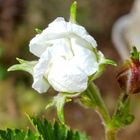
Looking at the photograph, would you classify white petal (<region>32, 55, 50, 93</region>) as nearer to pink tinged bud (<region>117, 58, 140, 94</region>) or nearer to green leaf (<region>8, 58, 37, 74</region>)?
green leaf (<region>8, 58, 37, 74</region>)

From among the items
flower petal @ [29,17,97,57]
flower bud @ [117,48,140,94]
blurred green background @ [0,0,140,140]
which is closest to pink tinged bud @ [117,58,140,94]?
flower bud @ [117,48,140,94]

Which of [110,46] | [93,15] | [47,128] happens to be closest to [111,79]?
[110,46]

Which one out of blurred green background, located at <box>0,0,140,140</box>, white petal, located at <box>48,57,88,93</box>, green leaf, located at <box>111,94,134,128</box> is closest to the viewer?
white petal, located at <box>48,57,88,93</box>

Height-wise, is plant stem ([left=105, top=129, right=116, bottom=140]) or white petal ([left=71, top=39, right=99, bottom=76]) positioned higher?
white petal ([left=71, top=39, right=99, bottom=76])

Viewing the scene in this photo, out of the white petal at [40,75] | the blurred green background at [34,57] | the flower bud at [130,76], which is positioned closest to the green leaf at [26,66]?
the white petal at [40,75]

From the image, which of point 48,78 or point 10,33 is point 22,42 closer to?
point 10,33

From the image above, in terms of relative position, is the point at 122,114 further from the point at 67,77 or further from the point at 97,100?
the point at 67,77
